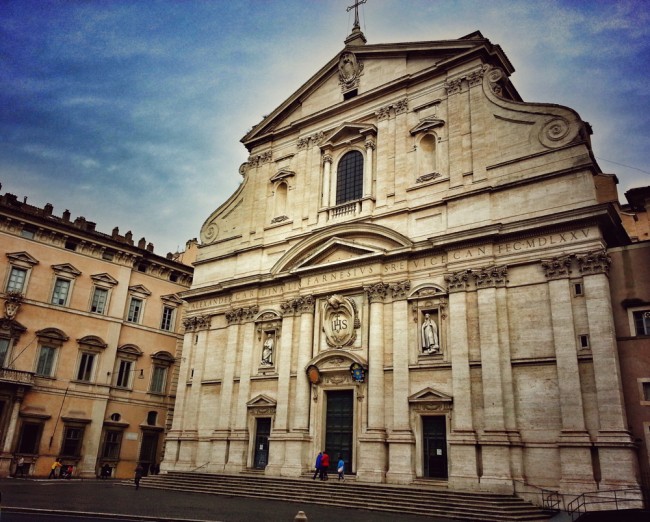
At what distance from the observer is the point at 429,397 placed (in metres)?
20.4

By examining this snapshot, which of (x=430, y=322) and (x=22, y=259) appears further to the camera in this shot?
(x=22, y=259)

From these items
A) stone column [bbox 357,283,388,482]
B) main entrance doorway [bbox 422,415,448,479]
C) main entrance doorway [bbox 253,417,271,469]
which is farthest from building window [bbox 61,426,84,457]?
main entrance doorway [bbox 422,415,448,479]

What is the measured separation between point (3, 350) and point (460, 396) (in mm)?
22163

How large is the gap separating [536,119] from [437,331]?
896 cm

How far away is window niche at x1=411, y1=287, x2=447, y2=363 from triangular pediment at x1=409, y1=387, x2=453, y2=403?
3.86 ft

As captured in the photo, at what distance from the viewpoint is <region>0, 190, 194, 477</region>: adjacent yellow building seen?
92.1ft

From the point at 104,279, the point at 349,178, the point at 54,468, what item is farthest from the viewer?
the point at 104,279

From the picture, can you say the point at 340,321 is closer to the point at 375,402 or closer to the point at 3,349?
the point at 375,402

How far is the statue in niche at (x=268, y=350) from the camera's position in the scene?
85.5ft

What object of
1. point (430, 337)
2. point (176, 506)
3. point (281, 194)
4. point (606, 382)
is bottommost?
point (176, 506)

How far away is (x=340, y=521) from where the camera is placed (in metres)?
14.4

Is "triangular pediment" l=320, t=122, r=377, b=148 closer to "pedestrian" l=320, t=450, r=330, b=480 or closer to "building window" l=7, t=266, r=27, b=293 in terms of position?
"pedestrian" l=320, t=450, r=330, b=480

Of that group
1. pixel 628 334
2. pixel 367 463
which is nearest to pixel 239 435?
pixel 367 463

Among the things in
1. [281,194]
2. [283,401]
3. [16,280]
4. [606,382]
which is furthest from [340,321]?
[16,280]
